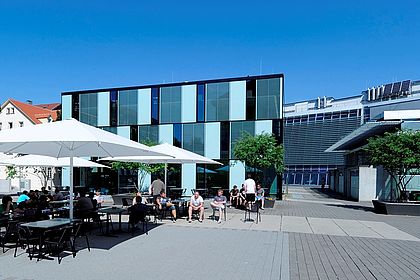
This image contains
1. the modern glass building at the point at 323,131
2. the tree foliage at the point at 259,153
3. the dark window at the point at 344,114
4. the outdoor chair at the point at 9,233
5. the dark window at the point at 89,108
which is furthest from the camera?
the dark window at the point at 344,114

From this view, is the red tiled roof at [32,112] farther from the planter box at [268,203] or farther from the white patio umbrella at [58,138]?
the white patio umbrella at [58,138]

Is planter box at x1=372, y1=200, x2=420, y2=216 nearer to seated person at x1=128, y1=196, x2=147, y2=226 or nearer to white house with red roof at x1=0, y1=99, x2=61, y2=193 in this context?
seated person at x1=128, y1=196, x2=147, y2=226

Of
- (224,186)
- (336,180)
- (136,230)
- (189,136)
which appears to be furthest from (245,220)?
(336,180)

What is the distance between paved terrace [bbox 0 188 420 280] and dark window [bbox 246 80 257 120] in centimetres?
1396

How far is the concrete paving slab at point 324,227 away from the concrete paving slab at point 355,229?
7.8 inches

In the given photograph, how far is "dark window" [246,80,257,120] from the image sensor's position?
23938 mm

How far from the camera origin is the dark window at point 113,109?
27.8m

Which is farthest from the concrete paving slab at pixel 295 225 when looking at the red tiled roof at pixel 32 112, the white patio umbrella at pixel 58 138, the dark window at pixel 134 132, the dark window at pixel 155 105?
the red tiled roof at pixel 32 112

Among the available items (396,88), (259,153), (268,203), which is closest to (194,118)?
(259,153)

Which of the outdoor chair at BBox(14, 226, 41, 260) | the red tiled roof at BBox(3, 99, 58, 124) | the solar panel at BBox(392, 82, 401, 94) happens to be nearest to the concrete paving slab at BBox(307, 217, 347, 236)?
the outdoor chair at BBox(14, 226, 41, 260)

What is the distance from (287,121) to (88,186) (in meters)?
40.1

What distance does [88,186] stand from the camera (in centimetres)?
2869

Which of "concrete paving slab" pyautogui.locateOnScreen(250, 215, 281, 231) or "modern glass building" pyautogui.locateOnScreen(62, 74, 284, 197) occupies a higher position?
"modern glass building" pyautogui.locateOnScreen(62, 74, 284, 197)

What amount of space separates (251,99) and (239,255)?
18.1 m
